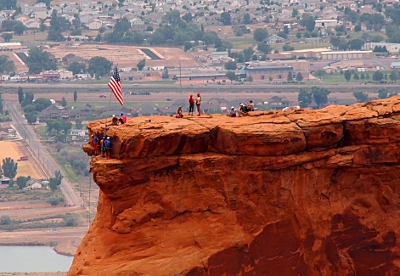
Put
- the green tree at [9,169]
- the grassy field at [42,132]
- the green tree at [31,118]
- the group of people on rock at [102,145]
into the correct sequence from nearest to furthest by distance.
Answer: the group of people on rock at [102,145] → the green tree at [9,169] → the grassy field at [42,132] → the green tree at [31,118]

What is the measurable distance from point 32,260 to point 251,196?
8029 cm

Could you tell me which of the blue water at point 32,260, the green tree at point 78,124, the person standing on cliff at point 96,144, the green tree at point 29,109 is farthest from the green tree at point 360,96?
the person standing on cliff at point 96,144

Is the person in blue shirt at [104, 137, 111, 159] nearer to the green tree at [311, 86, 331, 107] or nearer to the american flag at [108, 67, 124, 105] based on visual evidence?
the american flag at [108, 67, 124, 105]

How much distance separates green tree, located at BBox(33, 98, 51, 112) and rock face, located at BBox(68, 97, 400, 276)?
162 metres

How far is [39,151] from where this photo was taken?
160000 millimetres

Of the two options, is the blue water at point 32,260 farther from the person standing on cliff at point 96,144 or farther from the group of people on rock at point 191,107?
the person standing on cliff at point 96,144

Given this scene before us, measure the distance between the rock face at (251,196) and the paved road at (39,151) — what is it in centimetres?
10125

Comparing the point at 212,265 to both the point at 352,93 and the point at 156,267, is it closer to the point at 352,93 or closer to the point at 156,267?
the point at 156,267

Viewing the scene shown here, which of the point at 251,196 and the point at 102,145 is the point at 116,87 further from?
the point at 251,196

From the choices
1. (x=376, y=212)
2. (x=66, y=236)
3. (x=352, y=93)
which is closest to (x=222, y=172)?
(x=376, y=212)

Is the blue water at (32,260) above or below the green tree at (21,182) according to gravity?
above

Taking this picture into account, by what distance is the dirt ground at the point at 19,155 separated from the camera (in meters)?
147

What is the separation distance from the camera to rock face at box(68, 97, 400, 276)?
27.9m

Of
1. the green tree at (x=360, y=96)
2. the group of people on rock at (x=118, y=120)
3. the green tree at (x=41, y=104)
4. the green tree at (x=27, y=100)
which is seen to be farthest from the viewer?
the green tree at (x=27, y=100)
